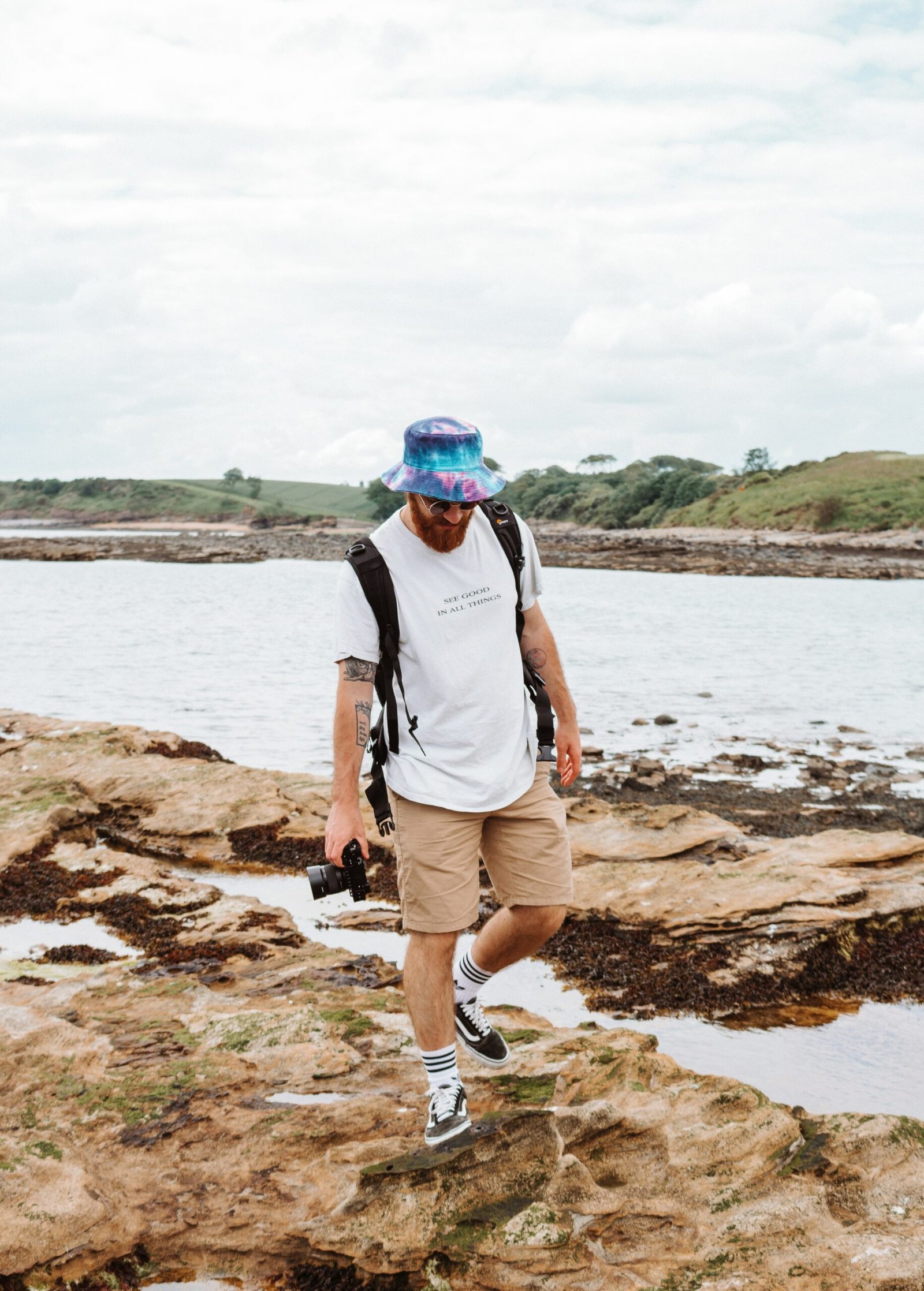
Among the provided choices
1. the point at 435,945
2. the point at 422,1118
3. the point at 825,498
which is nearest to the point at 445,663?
the point at 435,945

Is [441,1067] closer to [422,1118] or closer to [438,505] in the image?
[422,1118]

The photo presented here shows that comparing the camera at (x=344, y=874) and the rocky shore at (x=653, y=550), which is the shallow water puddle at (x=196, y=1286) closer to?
the camera at (x=344, y=874)

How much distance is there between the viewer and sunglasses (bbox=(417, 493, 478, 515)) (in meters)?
3.74

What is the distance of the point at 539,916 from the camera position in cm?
412

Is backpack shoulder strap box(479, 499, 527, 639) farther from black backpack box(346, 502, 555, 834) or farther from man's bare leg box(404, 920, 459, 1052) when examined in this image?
man's bare leg box(404, 920, 459, 1052)

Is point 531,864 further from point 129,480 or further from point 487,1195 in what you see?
point 129,480

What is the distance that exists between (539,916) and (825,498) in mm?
92385

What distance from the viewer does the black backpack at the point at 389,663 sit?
3773 millimetres

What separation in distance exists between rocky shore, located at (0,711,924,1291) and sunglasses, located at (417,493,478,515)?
2.04m

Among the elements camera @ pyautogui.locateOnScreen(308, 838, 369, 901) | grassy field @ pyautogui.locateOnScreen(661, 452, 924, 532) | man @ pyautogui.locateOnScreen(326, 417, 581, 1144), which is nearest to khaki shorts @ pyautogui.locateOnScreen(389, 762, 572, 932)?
man @ pyautogui.locateOnScreen(326, 417, 581, 1144)

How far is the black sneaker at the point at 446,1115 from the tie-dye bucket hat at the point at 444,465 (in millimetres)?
1991

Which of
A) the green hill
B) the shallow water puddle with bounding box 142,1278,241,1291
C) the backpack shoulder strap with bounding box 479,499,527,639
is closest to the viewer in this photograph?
the shallow water puddle with bounding box 142,1278,241,1291

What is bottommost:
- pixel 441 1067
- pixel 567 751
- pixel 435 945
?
pixel 441 1067

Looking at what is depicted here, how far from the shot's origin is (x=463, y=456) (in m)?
3.75
